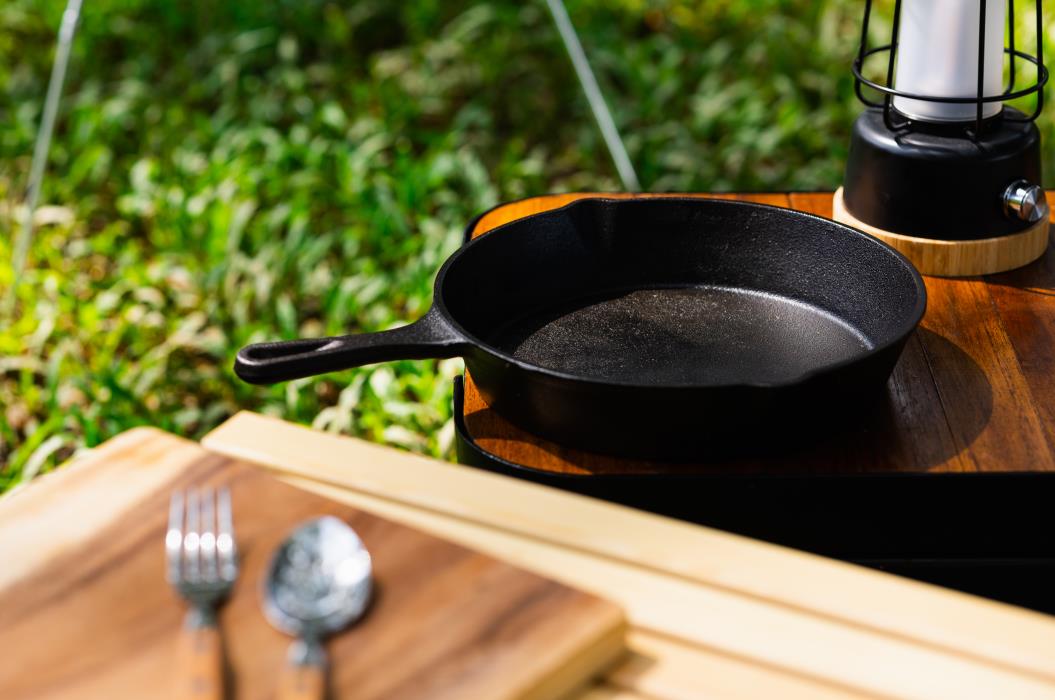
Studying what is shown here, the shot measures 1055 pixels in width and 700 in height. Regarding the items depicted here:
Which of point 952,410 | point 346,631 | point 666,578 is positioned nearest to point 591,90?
point 952,410

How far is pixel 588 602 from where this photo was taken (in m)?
0.78

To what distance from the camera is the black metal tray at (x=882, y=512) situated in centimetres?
109

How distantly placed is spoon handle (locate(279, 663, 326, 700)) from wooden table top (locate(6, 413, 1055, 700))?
169mm

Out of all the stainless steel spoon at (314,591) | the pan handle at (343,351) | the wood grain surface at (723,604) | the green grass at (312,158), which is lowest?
the green grass at (312,158)

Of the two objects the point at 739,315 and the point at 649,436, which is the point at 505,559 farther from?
the point at 739,315

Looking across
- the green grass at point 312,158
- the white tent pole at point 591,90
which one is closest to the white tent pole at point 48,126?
the green grass at point 312,158

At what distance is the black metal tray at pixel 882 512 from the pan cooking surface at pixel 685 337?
0.53ft

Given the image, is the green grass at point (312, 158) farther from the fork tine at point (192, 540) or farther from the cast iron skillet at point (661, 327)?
the fork tine at point (192, 540)

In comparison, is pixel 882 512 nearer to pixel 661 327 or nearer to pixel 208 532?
pixel 661 327

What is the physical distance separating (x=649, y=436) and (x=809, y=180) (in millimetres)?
2107

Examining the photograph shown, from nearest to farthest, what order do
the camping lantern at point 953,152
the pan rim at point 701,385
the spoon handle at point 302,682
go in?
the spoon handle at point 302,682 < the pan rim at point 701,385 < the camping lantern at point 953,152

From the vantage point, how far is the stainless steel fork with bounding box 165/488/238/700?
28.8 inches

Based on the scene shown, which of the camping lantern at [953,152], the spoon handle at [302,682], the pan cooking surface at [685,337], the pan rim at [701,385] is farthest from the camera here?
the camping lantern at [953,152]

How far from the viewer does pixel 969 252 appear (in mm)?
1440
